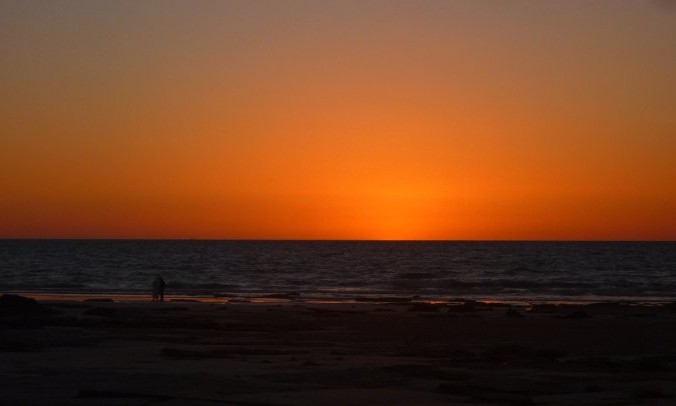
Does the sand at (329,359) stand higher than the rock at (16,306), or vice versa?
the rock at (16,306)

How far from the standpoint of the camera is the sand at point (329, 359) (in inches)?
558

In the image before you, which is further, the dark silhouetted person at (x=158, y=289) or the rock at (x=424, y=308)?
the dark silhouetted person at (x=158, y=289)

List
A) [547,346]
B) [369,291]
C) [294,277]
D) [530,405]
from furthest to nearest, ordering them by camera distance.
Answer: [294,277] < [369,291] < [547,346] < [530,405]

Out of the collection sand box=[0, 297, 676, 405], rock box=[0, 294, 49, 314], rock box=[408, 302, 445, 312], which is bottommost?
sand box=[0, 297, 676, 405]

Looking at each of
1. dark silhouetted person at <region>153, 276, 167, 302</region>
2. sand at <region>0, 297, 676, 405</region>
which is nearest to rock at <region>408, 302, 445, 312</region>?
sand at <region>0, 297, 676, 405</region>

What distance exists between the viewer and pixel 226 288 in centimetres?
6125

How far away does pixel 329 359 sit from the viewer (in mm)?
19094

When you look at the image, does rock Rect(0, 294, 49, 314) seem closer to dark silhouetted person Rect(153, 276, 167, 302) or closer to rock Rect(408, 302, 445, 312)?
dark silhouetted person Rect(153, 276, 167, 302)

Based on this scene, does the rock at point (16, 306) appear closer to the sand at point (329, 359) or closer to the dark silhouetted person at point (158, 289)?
the sand at point (329, 359)

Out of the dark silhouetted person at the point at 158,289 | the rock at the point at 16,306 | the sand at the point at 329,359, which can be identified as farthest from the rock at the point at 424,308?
the rock at the point at 16,306

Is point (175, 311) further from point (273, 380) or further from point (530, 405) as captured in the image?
point (530, 405)

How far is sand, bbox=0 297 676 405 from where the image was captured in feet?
46.5

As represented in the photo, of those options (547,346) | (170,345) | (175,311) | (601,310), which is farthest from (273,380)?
(601,310)

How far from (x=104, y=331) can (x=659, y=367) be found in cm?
1348
